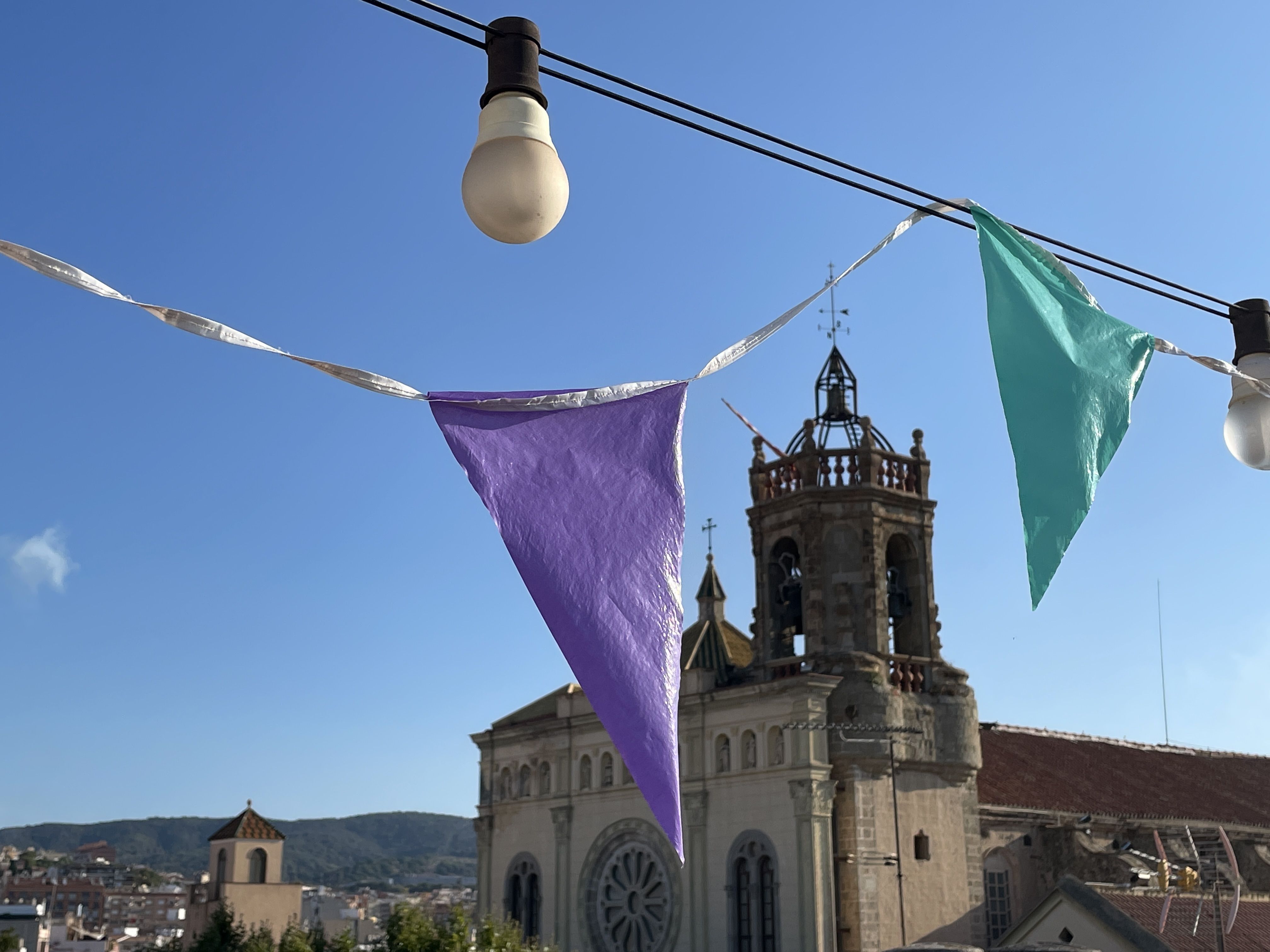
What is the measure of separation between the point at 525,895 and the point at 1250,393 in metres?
35.9

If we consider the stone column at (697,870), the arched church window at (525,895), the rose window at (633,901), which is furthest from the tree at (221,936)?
the stone column at (697,870)

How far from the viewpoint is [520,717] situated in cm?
4394

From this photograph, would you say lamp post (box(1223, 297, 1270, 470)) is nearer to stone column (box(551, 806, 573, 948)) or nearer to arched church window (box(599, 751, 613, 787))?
arched church window (box(599, 751, 613, 787))

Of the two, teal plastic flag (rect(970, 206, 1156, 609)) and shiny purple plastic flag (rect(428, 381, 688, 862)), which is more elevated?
teal plastic flag (rect(970, 206, 1156, 609))

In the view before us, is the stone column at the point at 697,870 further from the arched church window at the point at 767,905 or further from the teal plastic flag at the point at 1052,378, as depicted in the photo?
the teal plastic flag at the point at 1052,378

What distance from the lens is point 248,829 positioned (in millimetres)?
54531

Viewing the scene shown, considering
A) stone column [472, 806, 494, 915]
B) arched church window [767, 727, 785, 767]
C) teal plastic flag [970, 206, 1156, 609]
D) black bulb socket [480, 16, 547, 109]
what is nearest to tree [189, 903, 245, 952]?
stone column [472, 806, 494, 915]

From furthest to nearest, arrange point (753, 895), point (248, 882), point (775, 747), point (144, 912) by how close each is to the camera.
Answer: point (144, 912) → point (248, 882) → point (775, 747) → point (753, 895)

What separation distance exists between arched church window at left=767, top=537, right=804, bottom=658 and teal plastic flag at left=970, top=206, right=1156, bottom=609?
1176 inches

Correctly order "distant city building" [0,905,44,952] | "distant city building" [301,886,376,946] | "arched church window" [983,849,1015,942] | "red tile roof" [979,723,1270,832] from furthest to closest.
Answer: "distant city building" [301,886,376,946]
"distant city building" [0,905,44,952]
"red tile roof" [979,723,1270,832]
"arched church window" [983,849,1015,942]

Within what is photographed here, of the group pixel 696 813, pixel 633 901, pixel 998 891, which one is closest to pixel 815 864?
pixel 696 813

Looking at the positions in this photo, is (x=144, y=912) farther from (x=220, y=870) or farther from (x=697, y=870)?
(x=697, y=870)

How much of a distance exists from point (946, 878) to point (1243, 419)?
2884 cm

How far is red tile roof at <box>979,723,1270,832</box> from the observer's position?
39.5m
